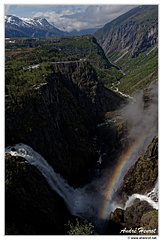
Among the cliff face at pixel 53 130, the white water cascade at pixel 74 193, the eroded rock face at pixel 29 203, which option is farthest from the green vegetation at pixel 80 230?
the cliff face at pixel 53 130

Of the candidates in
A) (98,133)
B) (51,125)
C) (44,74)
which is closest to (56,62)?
(44,74)

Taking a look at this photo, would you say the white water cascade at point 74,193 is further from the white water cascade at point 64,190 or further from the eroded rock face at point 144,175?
the eroded rock face at point 144,175

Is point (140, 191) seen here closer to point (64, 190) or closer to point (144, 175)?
point (144, 175)

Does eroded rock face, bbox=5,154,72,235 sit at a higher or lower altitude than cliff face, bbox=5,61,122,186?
lower

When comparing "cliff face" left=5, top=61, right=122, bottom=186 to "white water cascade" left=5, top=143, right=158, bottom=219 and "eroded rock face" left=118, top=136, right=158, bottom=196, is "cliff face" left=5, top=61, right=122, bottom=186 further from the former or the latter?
"eroded rock face" left=118, top=136, right=158, bottom=196

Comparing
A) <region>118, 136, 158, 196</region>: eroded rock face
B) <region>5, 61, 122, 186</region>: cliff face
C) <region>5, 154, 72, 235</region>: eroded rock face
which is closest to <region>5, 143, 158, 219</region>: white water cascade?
<region>118, 136, 158, 196</region>: eroded rock face

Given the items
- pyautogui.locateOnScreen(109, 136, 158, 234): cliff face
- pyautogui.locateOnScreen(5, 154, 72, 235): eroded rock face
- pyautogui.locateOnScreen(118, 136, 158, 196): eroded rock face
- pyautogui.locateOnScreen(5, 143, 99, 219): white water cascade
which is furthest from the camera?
pyautogui.locateOnScreen(5, 143, 99, 219): white water cascade

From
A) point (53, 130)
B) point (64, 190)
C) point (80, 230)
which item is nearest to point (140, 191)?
point (80, 230)
